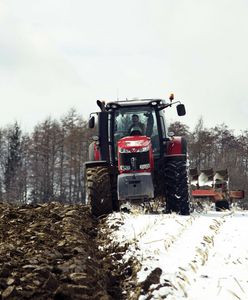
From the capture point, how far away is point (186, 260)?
15.4 ft

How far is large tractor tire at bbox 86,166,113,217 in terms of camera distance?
845cm

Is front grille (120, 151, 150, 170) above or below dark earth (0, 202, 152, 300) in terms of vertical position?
above

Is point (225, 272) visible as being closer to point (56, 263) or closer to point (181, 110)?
point (56, 263)

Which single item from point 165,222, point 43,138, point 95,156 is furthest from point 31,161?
point 165,222

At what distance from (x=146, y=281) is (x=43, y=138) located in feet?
156

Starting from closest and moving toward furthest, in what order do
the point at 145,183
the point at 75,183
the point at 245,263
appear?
1. the point at 245,263
2. the point at 145,183
3. the point at 75,183

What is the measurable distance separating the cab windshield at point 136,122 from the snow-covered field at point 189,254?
3295 millimetres

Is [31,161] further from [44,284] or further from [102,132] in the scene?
[44,284]

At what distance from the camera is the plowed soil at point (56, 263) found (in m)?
3.86

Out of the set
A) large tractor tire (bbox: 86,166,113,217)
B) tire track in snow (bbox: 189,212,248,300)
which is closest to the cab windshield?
large tractor tire (bbox: 86,166,113,217)

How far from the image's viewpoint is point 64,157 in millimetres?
50281

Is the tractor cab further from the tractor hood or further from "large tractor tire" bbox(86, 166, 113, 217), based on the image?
"large tractor tire" bbox(86, 166, 113, 217)

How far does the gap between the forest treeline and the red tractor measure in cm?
3520

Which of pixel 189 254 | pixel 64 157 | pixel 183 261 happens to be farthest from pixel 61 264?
pixel 64 157
